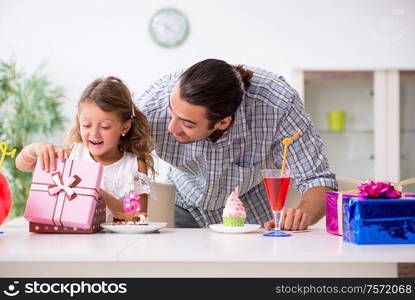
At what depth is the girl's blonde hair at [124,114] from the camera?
236 cm

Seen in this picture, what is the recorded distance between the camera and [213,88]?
2.24 metres

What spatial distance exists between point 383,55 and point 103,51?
2651mm

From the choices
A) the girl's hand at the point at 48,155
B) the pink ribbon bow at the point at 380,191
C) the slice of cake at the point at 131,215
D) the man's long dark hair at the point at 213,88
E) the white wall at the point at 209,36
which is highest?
the white wall at the point at 209,36

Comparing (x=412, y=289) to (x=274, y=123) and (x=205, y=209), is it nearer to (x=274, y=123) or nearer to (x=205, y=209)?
(x=274, y=123)

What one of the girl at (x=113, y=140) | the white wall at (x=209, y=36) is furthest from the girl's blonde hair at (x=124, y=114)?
the white wall at (x=209, y=36)

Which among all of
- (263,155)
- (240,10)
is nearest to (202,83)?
(263,155)

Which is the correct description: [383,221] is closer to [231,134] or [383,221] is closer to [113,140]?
[231,134]

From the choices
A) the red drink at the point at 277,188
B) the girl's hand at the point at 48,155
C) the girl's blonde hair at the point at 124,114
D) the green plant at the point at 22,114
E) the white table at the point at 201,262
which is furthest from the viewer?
the green plant at the point at 22,114

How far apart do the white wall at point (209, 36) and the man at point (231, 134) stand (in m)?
3.39

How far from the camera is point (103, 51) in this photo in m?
6.02

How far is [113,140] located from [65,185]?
49cm

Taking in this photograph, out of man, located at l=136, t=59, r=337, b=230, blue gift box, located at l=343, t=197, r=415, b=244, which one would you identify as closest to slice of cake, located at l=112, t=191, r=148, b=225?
man, located at l=136, t=59, r=337, b=230

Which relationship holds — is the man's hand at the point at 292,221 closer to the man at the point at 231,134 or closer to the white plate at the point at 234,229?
the white plate at the point at 234,229

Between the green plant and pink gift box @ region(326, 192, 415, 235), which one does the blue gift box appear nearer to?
pink gift box @ region(326, 192, 415, 235)
